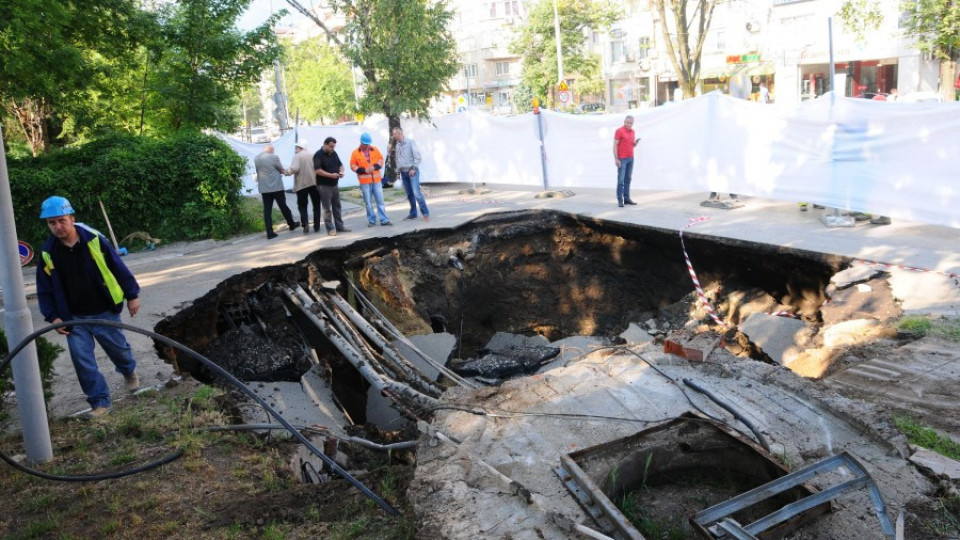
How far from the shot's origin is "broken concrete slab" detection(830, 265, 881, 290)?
8.11 metres

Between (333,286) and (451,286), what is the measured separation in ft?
8.06

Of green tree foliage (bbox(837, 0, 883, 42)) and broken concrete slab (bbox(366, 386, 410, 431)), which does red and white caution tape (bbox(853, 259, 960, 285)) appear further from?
green tree foliage (bbox(837, 0, 883, 42))

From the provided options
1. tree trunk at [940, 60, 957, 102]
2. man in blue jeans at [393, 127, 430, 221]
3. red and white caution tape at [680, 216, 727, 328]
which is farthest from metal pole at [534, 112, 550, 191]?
tree trunk at [940, 60, 957, 102]

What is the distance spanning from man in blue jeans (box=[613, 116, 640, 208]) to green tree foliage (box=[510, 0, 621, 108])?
35965 millimetres

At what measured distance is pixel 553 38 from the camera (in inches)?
1865

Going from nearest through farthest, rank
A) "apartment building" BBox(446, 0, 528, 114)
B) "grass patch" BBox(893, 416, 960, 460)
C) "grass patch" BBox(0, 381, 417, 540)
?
"grass patch" BBox(0, 381, 417, 540), "grass patch" BBox(893, 416, 960, 460), "apartment building" BBox(446, 0, 528, 114)

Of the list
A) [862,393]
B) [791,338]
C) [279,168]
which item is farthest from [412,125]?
[862,393]

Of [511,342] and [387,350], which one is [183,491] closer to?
[387,350]

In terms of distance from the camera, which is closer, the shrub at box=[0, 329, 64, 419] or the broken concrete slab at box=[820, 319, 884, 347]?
the shrub at box=[0, 329, 64, 419]

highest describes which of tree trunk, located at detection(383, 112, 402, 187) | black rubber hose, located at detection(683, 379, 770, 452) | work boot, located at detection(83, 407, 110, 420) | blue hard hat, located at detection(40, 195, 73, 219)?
tree trunk, located at detection(383, 112, 402, 187)

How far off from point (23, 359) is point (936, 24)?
2095 cm

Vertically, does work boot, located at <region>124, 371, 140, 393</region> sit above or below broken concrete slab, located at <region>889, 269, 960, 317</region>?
above

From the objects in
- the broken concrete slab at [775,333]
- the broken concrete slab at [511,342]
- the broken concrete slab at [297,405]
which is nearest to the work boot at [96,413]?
the broken concrete slab at [297,405]

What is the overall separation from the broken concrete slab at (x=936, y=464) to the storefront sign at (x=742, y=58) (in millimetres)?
41901
